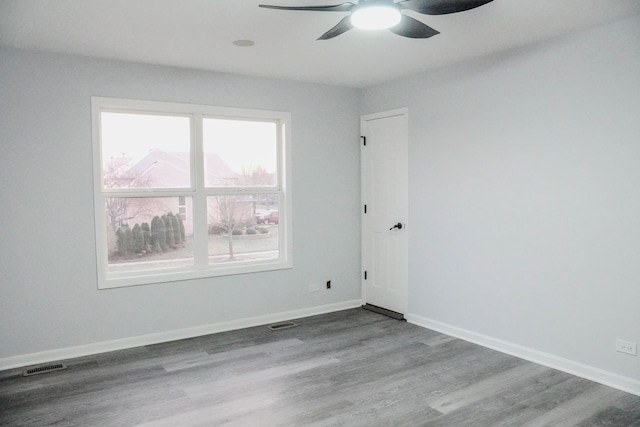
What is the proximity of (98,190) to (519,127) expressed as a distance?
3.52m

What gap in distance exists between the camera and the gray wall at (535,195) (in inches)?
129

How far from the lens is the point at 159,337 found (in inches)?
173

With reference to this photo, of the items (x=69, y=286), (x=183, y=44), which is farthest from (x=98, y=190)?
(x=183, y=44)

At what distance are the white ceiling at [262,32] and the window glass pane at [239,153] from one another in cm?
60

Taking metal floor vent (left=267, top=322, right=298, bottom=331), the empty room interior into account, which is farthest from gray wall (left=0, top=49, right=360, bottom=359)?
metal floor vent (left=267, top=322, right=298, bottom=331)

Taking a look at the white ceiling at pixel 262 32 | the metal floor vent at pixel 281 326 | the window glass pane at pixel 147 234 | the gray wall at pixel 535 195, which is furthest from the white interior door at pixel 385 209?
the window glass pane at pixel 147 234

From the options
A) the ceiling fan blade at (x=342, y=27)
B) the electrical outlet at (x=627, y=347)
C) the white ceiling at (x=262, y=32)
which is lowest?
the electrical outlet at (x=627, y=347)

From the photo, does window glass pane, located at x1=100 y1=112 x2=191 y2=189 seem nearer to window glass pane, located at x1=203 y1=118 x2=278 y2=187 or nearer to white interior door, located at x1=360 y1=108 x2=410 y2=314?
window glass pane, located at x1=203 y1=118 x2=278 y2=187

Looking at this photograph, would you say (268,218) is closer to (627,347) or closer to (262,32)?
(262,32)

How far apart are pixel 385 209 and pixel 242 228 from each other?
1.55 meters

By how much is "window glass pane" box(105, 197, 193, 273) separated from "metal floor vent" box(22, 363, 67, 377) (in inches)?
34.0

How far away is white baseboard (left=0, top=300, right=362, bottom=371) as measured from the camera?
384 centimetres

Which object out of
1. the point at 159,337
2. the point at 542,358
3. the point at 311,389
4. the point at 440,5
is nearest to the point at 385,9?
the point at 440,5

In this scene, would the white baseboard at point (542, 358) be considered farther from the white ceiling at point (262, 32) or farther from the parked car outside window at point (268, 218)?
the white ceiling at point (262, 32)
